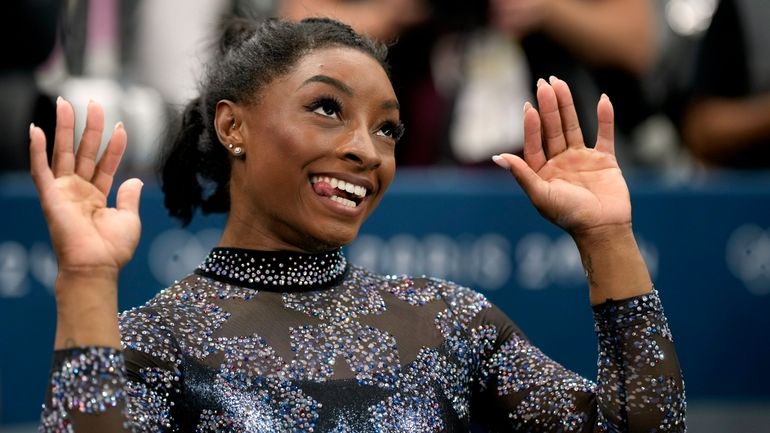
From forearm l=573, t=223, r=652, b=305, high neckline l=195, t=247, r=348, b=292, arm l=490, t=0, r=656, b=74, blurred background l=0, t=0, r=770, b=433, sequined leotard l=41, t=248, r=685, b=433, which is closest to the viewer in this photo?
sequined leotard l=41, t=248, r=685, b=433

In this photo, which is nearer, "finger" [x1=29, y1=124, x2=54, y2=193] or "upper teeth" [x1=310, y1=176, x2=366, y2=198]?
"finger" [x1=29, y1=124, x2=54, y2=193]

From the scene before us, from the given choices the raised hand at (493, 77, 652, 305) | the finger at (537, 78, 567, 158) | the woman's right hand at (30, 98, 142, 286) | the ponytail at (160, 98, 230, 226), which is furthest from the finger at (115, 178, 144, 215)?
the finger at (537, 78, 567, 158)

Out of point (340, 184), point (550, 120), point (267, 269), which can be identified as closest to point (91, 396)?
point (267, 269)

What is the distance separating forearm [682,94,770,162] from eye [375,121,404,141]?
104 inches

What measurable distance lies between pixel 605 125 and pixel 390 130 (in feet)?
1.37

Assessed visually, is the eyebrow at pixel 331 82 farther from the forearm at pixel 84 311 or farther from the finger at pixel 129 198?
the forearm at pixel 84 311

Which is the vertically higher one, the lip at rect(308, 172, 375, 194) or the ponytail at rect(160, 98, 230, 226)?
the ponytail at rect(160, 98, 230, 226)

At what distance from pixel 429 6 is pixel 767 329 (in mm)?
1785

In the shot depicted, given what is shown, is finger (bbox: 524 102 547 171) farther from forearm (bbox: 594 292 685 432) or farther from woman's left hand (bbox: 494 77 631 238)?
forearm (bbox: 594 292 685 432)

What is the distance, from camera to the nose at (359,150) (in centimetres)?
247

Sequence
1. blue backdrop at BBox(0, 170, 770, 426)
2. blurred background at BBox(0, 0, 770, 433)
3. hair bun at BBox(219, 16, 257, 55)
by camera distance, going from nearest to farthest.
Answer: hair bun at BBox(219, 16, 257, 55)
blue backdrop at BBox(0, 170, 770, 426)
blurred background at BBox(0, 0, 770, 433)

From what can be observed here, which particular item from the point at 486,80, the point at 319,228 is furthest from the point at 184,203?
the point at 486,80

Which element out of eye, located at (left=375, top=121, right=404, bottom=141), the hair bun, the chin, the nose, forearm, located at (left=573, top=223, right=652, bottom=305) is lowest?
forearm, located at (left=573, top=223, right=652, bottom=305)

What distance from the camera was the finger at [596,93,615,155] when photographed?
8.05ft
